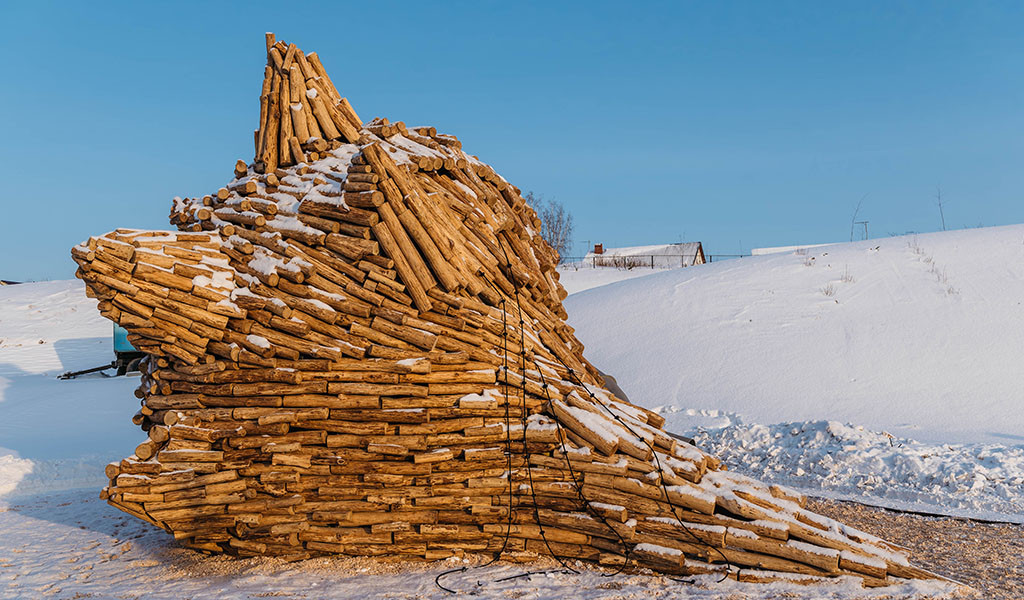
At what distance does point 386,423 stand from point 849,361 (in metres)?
11.0

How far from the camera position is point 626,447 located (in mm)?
6992

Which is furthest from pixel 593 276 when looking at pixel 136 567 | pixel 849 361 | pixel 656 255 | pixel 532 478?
pixel 136 567

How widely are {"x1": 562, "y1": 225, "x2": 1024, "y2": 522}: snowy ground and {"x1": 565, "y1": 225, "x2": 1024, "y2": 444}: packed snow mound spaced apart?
39 millimetres

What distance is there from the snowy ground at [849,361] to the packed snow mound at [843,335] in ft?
0.13

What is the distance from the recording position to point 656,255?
46.2 metres

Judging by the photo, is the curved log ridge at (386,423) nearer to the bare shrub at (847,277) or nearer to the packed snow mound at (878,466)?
the packed snow mound at (878,466)

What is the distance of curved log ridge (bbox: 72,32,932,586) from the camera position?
674 centimetres

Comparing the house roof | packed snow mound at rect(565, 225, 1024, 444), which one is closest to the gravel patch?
packed snow mound at rect(565, 225, 1024, 444)

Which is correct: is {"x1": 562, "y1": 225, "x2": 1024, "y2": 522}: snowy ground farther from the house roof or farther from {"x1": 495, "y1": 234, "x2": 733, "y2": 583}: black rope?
the house roof

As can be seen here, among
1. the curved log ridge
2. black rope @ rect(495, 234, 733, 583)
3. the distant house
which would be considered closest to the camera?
black rope @ rect(495, 234, 733, 583)

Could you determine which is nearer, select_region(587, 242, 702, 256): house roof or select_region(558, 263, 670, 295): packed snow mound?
select_region(558, 263, 670, 295): packed snow mound

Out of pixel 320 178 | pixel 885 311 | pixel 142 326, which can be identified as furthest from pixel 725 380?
pixel 142 326

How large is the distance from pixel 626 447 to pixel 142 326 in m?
4.70

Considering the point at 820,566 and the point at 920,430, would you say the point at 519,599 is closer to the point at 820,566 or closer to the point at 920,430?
the point at 820,566
